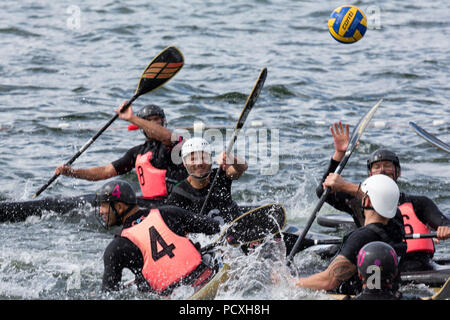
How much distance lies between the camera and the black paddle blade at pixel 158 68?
9742mm

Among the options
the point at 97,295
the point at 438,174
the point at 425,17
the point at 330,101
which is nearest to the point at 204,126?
the point at 330,101

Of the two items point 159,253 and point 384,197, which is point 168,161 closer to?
Result: point 159,253

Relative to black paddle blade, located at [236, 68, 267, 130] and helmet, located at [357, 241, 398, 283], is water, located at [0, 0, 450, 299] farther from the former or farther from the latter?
black paddle blade, located at [236, 68, 267, 130]

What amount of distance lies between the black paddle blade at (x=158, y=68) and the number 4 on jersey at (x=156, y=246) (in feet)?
13.2

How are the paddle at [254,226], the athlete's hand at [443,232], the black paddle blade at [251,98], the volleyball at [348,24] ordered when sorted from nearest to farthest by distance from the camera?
1. the athlete's hand at [443,232]
2. the paddle at [254,226]
3. the black paddle blade at [251,98]
4. the volleyball at [348,24]

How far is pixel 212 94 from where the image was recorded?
16.3m

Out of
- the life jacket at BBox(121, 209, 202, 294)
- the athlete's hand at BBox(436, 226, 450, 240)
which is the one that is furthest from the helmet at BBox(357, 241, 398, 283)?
the athlete's hand at BBox(436, 226, 450, 240)

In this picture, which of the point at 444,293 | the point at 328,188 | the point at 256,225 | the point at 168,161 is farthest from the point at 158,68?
the point at 444,293

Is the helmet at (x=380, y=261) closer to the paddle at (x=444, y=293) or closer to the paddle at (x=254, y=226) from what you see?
the paddle at (x=444, y=293)

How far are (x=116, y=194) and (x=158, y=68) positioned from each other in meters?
3.94

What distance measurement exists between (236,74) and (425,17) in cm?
777

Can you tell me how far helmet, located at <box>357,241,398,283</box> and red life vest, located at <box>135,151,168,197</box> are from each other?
427cm

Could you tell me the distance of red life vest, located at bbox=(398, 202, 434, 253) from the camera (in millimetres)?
7090

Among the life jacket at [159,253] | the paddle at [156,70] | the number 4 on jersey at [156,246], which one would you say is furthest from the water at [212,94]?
the paddle at [156,70]
